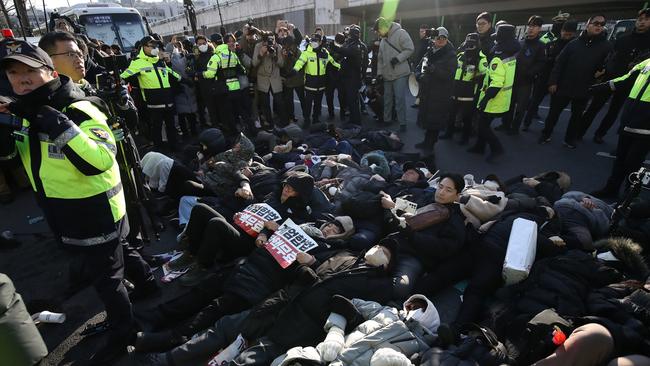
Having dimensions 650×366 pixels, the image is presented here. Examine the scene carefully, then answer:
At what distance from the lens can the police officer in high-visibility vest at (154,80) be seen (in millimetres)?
5598

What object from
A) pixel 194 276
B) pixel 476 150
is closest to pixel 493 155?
pixel 476 150

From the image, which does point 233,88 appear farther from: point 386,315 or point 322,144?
point 386,315

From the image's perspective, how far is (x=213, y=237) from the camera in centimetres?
301

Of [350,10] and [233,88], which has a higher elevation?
[350,10]

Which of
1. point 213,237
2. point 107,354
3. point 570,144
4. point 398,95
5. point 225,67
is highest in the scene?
point 225,67

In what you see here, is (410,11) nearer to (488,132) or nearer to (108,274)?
(488,132)

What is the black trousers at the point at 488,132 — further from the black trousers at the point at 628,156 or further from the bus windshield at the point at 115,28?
the bus windshield at the point at 115,28

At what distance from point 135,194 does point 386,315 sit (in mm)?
2656

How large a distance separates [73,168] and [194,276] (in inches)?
59.7

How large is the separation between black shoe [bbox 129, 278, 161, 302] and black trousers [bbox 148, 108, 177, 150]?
12.8 feet

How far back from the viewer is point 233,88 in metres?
6.57

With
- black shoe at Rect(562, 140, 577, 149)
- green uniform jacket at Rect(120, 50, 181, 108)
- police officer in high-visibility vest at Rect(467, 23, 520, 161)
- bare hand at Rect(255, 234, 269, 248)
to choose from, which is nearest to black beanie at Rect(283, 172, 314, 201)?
bare hand at Rect(255, 234, 269, 248)

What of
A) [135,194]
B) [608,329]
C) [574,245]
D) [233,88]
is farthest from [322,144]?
[608,329]

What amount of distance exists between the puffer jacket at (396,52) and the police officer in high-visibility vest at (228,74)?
9.09ft
